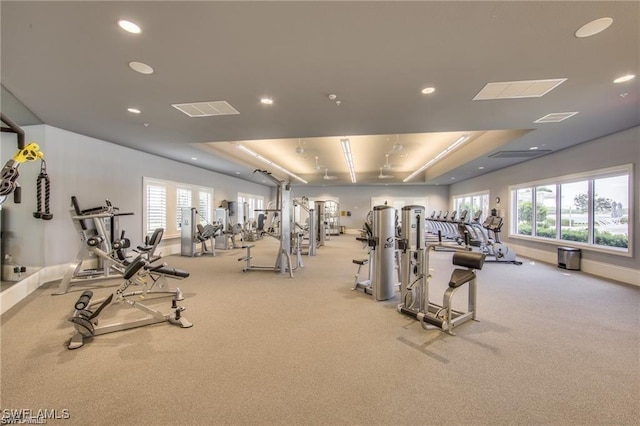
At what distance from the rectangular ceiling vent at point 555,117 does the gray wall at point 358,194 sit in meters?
11.0

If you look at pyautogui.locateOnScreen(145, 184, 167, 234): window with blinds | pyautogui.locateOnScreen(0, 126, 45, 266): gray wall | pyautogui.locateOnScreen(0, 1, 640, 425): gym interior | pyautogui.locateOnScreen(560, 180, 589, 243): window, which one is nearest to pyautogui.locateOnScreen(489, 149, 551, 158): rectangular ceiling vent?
pyautogui.locateOnScreen(0, 1, 640, 425): gym interior

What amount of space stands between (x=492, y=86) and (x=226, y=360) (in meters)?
4.30

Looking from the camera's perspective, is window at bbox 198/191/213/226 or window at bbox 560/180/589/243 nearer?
window at bbox 560/180/589/243

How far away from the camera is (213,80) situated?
3178 millimetres

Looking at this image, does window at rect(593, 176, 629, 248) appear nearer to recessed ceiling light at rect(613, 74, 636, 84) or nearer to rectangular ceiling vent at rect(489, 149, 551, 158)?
rectangular ceiling vent at rect(489, 149, 551, 158)

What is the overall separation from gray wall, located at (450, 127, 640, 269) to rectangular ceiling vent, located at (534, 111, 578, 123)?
182 centimetres

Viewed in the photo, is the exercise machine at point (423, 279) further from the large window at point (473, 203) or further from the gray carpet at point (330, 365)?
the large window at point (473, 203)

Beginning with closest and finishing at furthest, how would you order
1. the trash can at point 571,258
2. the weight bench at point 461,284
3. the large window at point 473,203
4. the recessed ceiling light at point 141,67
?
the recessed ceiling light at point 141,67 < the weight bench at point 461,284 < the trash can at point 571,258 < the large window at point 473,203


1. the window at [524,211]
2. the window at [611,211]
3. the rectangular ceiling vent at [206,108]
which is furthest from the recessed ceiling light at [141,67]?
the window at [524,211]

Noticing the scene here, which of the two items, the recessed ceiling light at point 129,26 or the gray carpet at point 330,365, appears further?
the recessed ceiling light at point 129,26

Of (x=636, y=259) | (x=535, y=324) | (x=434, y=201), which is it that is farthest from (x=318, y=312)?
(x=434, y=201)

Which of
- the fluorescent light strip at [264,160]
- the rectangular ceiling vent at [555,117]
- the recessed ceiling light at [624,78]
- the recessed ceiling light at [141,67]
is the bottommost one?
the recessed ceiling light at [141,67]

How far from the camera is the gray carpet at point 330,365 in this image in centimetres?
183

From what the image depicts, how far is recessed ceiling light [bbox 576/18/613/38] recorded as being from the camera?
214cm
